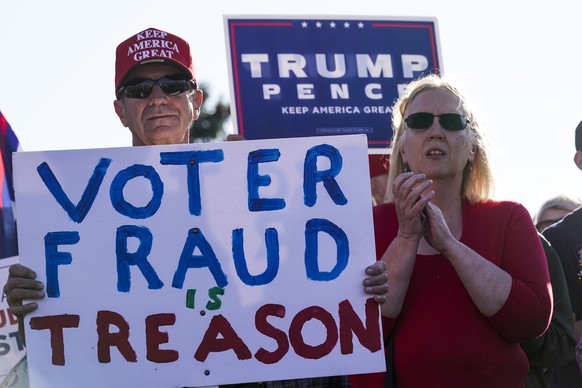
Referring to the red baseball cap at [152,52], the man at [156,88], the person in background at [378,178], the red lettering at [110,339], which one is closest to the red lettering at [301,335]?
the red lettering at [110,339]

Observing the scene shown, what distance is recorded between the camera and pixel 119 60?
4.40 meters

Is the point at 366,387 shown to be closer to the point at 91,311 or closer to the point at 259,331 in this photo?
the point at 259,331

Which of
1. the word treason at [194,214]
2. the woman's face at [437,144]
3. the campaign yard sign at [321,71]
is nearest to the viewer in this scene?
the word treason at [194,214]

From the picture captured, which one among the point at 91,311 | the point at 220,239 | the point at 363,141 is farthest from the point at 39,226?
the point at 363,141

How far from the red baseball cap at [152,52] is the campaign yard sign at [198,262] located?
0.47 meters

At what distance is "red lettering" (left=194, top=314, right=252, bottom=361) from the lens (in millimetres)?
3869

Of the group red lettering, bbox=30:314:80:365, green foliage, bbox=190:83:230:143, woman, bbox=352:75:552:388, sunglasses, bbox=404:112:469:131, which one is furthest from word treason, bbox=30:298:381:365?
green foliage, bbox=190:83:230:143

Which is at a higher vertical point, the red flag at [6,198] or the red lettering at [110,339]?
the red flag at [6,198]

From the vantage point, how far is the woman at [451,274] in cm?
405

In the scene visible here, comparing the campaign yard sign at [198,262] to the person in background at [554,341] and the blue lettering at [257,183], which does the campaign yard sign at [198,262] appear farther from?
the person in background at [554,341]

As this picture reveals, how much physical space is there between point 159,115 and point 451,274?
116 centimetres

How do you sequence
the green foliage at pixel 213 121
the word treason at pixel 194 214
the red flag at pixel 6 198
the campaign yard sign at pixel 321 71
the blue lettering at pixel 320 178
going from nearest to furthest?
the word treason at pixel 194 214
the blue lettering at pixel 320 178
the red flag at pixel 6 198
the campaign yard sign at pixel 321 71
the green foliage at pixel 213 121

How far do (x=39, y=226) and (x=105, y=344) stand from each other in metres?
0.44

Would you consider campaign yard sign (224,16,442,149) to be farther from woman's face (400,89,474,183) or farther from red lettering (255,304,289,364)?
red lettering (255,304,289,364)
